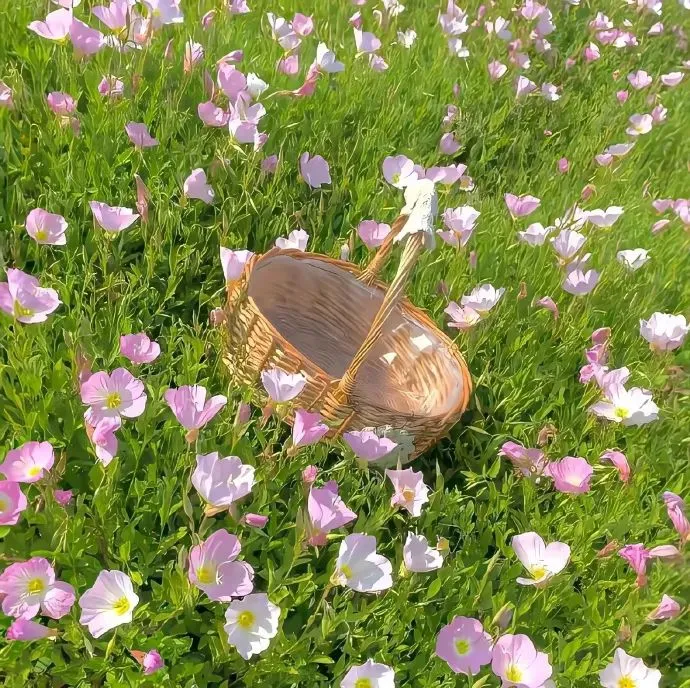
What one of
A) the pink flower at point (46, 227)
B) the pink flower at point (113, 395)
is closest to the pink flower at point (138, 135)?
the pink flower at point (46, 227)

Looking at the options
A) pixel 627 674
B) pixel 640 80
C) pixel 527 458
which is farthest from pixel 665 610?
pixel 640 80

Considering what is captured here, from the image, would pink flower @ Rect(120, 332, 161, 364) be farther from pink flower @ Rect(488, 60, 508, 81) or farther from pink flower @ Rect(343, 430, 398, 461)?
pink flower @ Rect(488, 60, 508, 81)

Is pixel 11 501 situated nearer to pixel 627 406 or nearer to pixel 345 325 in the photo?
pixel 345 325

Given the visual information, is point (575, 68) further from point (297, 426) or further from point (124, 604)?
point (124, 604)

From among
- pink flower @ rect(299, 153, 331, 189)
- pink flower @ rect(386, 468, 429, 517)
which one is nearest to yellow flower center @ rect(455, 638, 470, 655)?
pink flower @ rect(386, 468, 429, 517)

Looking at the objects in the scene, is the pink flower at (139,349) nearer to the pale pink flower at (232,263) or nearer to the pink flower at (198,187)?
the pale pink flower at (232,263)

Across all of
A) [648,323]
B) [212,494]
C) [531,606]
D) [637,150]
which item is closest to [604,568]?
[531,606]
